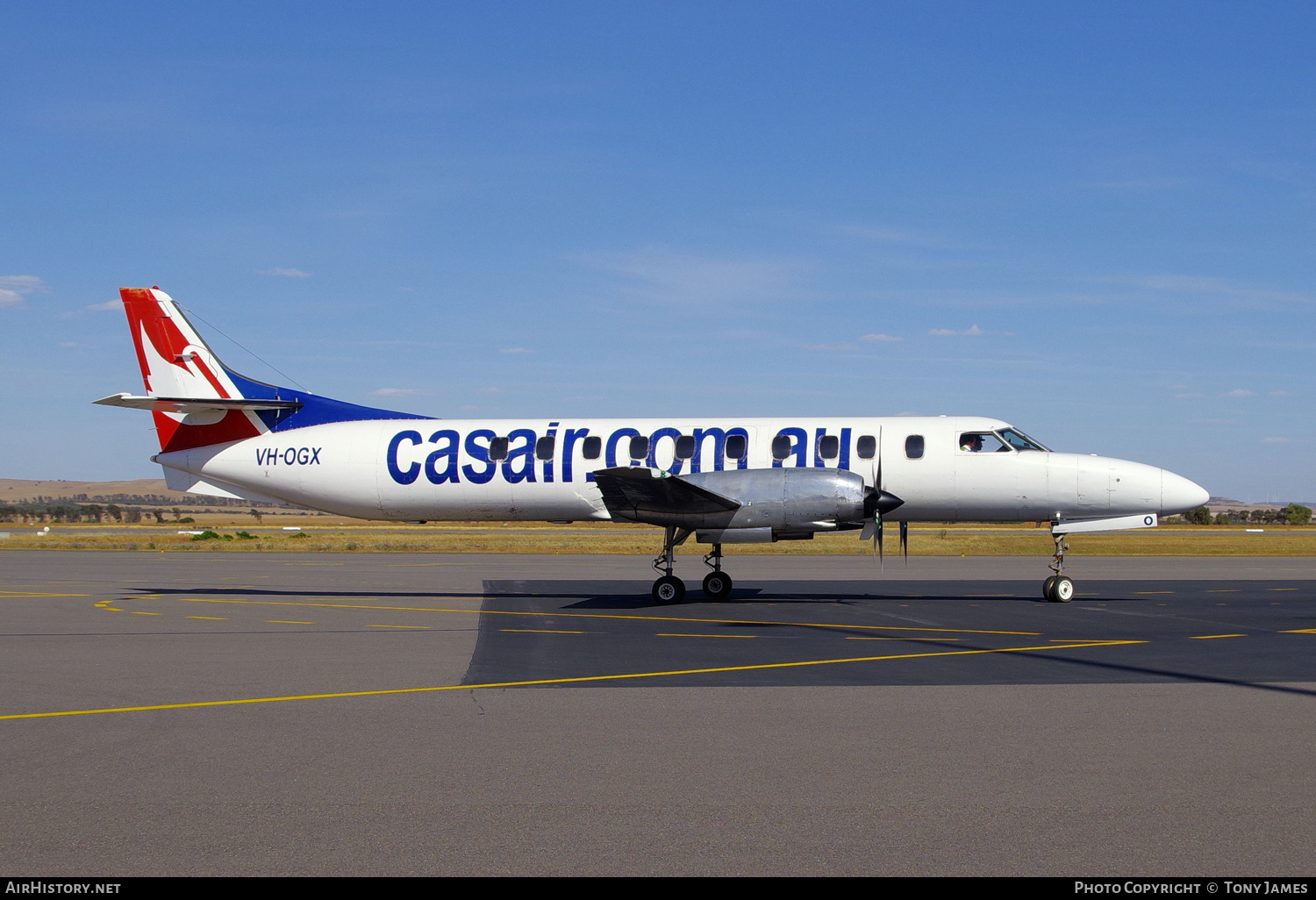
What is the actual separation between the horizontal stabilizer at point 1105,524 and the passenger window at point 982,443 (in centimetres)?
189

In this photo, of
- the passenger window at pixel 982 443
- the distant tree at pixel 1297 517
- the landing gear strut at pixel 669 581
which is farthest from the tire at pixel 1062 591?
the distant tree at pixel 1297 517

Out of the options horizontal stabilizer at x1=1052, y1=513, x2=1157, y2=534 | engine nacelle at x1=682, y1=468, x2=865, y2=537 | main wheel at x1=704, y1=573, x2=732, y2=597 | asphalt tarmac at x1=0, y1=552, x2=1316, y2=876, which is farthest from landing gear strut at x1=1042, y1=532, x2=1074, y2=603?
main wheel at x1=704, y1=573, x2=732, y2=597

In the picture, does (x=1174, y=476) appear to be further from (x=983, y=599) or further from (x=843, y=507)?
(x=843, y=507)

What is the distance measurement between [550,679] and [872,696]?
3472mm

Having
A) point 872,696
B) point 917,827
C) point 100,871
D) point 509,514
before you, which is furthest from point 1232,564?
point 100,871

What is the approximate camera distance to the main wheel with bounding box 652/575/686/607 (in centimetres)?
2055

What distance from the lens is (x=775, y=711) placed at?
31.7ft

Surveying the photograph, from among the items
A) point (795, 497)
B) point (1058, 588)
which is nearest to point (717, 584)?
point (795, 497)

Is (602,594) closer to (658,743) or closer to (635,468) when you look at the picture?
(635,468)

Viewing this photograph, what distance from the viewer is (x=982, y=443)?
70.3ft

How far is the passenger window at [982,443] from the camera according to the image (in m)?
21.4

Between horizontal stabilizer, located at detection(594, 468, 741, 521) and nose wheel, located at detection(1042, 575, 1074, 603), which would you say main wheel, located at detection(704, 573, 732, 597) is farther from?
nose wheel, located at detection(1042, 575, 1074, 603)

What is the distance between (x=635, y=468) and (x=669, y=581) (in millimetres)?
2708

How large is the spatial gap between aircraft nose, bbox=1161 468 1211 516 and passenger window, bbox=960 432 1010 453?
9.98 ft
